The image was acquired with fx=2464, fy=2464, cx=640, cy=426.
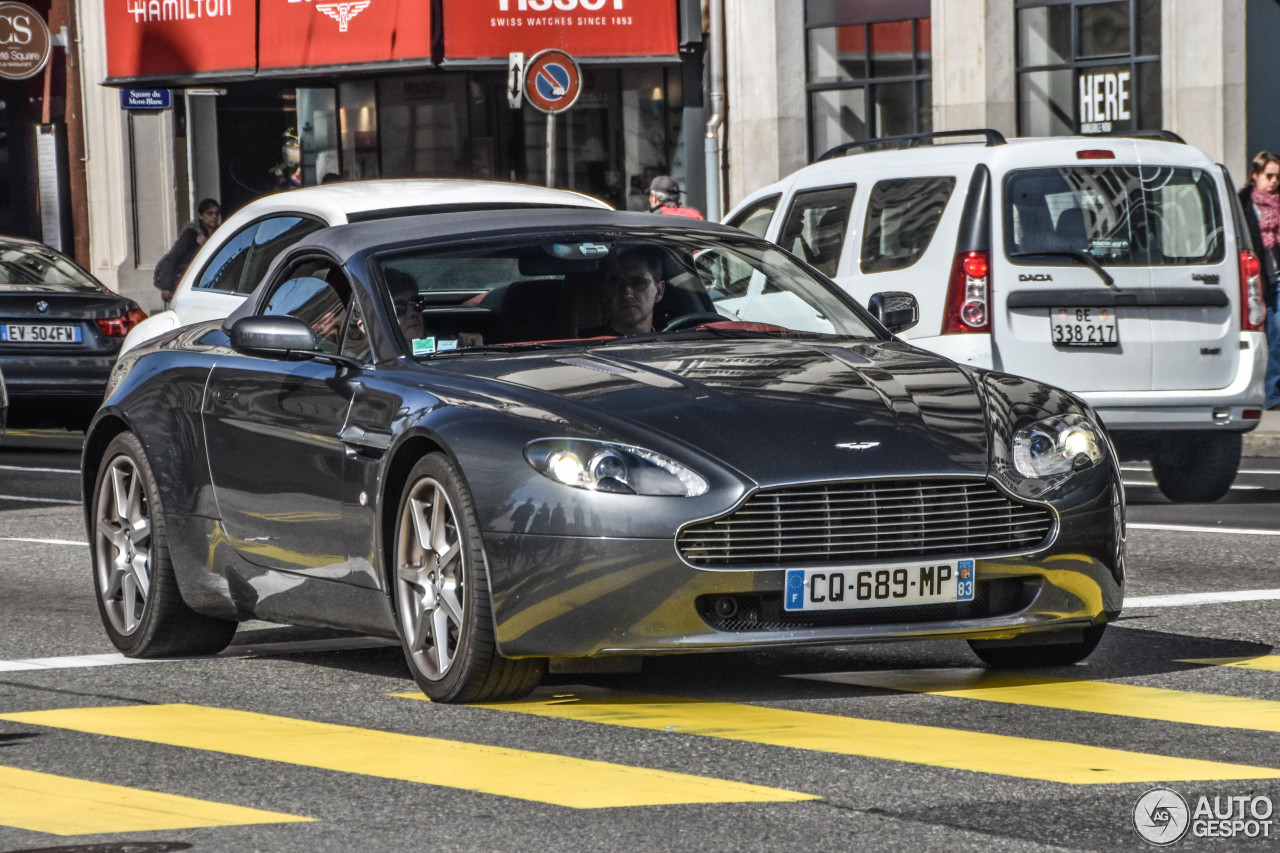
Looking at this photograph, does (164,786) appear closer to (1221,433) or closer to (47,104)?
(1221,433)

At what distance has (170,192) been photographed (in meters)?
33.2

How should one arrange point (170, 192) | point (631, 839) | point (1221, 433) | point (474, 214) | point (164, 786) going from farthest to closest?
point (170, 192) < point (1221, 433) < point (474, 214) < point (164, 786) < point (631, 839)

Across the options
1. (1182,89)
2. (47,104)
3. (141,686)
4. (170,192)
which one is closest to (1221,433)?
(141,686)

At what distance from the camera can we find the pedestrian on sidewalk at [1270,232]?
1633 cm

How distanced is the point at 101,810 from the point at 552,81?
15609 millimetres

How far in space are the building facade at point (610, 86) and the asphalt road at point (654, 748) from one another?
15.2 metres

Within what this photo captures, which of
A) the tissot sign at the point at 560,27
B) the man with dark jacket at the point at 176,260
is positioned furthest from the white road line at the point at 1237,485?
the tissot sign at the point at 560,27

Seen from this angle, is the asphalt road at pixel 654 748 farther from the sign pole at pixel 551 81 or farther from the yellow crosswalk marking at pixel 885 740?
the sign pole at pixel 551 81

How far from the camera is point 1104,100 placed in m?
23.0

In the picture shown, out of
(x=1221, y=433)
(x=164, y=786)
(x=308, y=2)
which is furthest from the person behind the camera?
(x=308, y=2)

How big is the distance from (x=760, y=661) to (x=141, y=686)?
182cm

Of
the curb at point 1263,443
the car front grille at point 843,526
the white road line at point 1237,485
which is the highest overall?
the car front grille at point 843,526

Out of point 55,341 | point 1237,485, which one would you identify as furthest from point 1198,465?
point 55,341

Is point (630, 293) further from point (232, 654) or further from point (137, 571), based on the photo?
point (137, 571)
